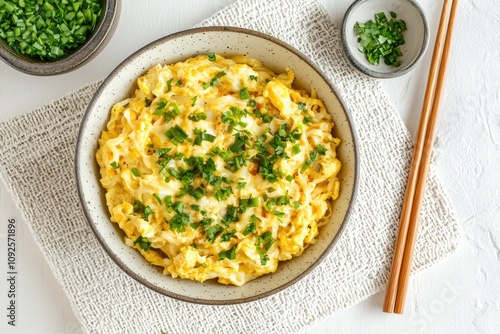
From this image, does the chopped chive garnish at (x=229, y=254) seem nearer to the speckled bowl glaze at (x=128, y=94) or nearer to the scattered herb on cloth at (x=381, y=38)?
the speckled bowl glaze at (x=128, y=94)

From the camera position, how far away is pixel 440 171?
4.27m

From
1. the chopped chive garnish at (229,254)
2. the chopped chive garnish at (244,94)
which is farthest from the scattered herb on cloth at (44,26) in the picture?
the chopped chive garnish at (229,254)

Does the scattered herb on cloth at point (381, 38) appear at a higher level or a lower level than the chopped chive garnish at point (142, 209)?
higher

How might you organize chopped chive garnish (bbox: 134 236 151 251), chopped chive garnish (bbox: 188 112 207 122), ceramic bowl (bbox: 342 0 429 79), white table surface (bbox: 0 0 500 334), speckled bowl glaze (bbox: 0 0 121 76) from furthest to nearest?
white table surface (bbox: 0 0 500 334)
ceramic bowl (bbox: 342 0 429 79)
speckled bowl glaze (bbox: 0 0 121 76)
chopped chive garnish (bbox: 134 236 151 251)
chopped chive garnish (bbox: 188 112 207 122)

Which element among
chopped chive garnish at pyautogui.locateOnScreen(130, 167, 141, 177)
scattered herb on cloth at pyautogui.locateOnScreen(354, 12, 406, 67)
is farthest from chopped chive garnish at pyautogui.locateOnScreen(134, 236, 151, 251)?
scattered herb on cloth at pyautogui.locateOnScreen(354, 12, 406, 67)

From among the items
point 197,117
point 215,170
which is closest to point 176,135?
point 197,117

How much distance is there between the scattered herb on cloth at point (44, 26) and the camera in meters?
3.90

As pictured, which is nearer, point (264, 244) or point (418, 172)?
point (264, 244)

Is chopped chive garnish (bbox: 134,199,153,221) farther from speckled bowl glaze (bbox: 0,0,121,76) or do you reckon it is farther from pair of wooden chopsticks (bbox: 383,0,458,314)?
pair of wooden chopsticks (bbox: 383,0,458,314)

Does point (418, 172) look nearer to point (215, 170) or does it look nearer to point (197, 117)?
point (215, 170)

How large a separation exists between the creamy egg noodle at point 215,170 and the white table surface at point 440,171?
77 cm

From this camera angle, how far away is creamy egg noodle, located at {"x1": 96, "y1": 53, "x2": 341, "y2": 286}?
348 cm

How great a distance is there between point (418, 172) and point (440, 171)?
0.30 m

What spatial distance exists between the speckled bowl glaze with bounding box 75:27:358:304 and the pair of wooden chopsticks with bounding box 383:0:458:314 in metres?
0.66
